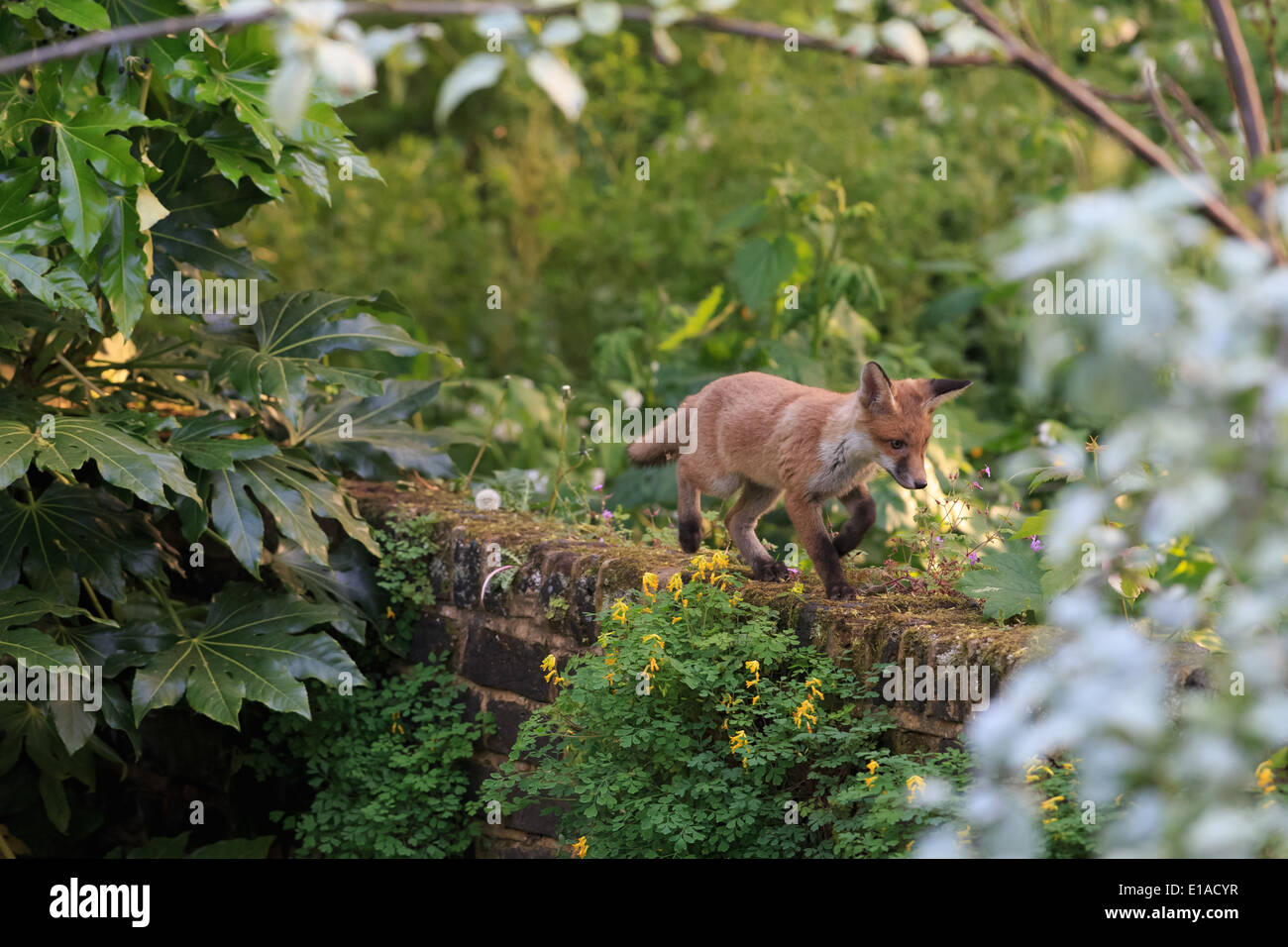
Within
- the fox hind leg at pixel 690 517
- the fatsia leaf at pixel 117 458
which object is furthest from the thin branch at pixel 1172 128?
the fatsia leaf at pixel 117 458

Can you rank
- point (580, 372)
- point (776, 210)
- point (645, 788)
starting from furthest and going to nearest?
point (580, 372)
point (776, 210)
point (645, 788)

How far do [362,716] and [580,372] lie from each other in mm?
4587

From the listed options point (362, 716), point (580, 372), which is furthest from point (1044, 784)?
point (580, 372)

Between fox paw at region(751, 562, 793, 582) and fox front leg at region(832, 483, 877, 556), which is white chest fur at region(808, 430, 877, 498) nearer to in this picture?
fox front leg at region(832, 483, 877, 556)

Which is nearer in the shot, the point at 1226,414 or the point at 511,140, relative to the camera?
the point at 1226,414

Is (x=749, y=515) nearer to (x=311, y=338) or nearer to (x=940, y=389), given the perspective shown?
(x=940, y=389)

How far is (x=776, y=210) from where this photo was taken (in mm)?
6125

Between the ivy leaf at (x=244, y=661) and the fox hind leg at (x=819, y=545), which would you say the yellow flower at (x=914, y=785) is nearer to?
the fox hind leg at (x=819, y=545)

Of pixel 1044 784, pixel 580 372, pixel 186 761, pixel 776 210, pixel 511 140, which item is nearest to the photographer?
pixel 1044 784

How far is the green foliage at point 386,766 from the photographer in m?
3.97

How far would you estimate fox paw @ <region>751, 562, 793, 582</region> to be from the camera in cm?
376

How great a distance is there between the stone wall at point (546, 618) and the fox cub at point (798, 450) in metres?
0.17

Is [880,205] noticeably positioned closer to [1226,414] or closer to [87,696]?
[87,696]

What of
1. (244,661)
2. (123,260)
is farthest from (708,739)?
(123,260)
